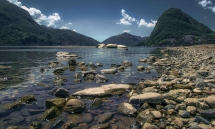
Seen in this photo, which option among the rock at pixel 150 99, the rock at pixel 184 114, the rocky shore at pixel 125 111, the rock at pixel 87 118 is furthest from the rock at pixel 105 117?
the rock at pixel 184 114

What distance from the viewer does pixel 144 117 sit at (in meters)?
7.51

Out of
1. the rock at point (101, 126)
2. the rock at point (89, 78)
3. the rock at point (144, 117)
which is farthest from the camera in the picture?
the rock at point (89, 78)

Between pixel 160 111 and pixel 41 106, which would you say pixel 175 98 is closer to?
pixel 160 111

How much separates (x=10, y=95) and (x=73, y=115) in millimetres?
5462

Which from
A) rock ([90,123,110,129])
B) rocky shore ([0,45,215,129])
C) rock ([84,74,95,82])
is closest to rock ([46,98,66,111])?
rocky shore ([0,45,215,129])

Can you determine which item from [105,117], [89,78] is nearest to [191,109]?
[105,117]

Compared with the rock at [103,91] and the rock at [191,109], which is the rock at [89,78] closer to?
the rock at [103,91]

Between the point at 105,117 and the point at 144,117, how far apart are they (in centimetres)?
175

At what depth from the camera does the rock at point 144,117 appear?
7329mm

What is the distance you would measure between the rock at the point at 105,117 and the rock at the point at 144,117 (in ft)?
4.15

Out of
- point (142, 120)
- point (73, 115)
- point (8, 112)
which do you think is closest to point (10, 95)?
point (8, 112)

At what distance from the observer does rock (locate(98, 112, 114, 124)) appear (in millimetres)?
7520

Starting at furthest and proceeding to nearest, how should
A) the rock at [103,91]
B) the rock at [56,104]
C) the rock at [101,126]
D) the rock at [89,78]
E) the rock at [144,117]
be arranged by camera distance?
the rock at [89,78]
the rock at [103,91]
the rock at [56,104]
the rock at [144,117]
the rock at [101,126]

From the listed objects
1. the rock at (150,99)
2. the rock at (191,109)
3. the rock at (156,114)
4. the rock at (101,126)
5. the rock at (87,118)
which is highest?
the rock at (150,99)
